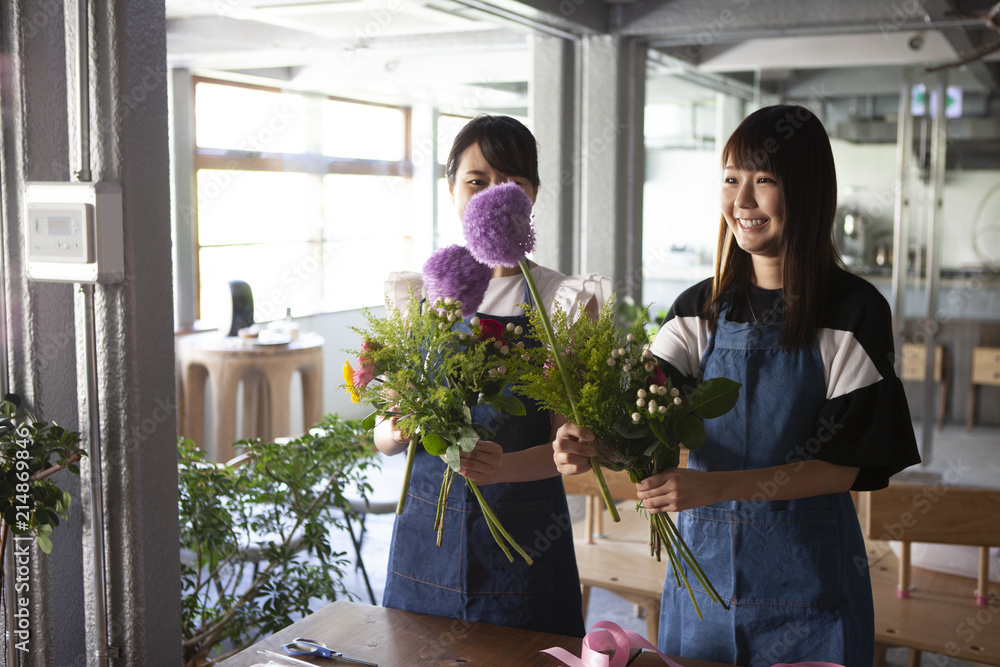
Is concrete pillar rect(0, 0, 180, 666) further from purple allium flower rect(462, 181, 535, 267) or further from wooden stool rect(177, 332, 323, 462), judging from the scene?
wooden stool rect(177, 332, 323, 462)

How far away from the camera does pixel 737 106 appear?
5094 millimetres

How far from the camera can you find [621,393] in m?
1.31

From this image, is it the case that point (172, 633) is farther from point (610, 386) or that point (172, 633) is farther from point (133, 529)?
point (610, 386)

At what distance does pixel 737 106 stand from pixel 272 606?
148 inches

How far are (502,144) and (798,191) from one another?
1.80 feet

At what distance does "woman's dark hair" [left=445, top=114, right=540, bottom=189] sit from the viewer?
172 centimetres

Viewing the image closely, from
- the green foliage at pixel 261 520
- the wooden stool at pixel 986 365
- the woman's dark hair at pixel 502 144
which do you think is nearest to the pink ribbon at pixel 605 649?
the woman's dark hair at pixel 502 144

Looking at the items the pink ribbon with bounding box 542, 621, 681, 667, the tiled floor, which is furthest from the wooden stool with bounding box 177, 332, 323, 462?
the pink ribbon with bounding box 542, 621, 681, 667

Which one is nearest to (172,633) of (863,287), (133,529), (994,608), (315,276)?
(133,529)

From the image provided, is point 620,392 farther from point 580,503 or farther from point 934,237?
point 934,237

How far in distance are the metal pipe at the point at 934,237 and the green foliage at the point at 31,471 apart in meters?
4.63

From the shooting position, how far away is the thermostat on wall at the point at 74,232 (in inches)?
73.7

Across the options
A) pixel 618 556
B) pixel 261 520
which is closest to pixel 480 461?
pixel 261 520

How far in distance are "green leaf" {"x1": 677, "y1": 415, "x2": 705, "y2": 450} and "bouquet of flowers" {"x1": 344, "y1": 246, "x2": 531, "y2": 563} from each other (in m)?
0.25
